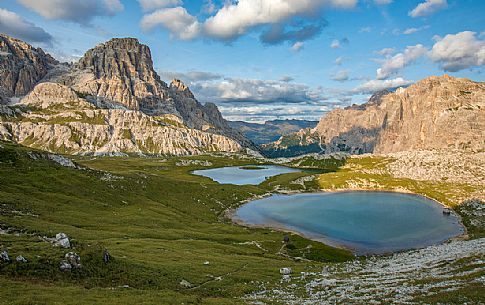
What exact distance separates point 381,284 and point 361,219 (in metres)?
104

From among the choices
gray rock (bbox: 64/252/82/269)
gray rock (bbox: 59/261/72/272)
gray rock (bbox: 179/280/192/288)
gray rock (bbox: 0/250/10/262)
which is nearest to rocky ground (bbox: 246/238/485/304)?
gray rock (bbox: 179/280/192/288)

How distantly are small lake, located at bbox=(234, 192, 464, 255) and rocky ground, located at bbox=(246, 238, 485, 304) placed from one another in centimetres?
5148

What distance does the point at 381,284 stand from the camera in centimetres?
4128

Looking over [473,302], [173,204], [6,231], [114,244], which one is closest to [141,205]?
[173,204]

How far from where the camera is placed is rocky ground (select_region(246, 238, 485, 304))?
3391 centimetres

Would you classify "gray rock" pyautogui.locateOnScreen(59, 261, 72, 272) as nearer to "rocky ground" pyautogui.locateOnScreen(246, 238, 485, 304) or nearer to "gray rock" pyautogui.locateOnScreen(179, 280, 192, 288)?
"gray rock" pyautogui.locateOnScreen(179, 280, 192, 288)

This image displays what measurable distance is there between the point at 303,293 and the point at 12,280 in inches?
1276

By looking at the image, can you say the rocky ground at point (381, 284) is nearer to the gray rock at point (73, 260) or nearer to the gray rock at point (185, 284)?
the gray rock at point (185, 284)

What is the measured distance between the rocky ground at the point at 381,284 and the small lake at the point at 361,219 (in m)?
51.5

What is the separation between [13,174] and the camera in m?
97.7

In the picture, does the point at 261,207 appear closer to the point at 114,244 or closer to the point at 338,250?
the point at 338,250

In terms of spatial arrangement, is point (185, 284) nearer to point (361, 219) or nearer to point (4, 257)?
point (4, 257)

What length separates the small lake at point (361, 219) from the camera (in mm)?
109812

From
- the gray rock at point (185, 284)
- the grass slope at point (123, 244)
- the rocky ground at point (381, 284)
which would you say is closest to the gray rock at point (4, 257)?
the grass slope at point (123, 244)
